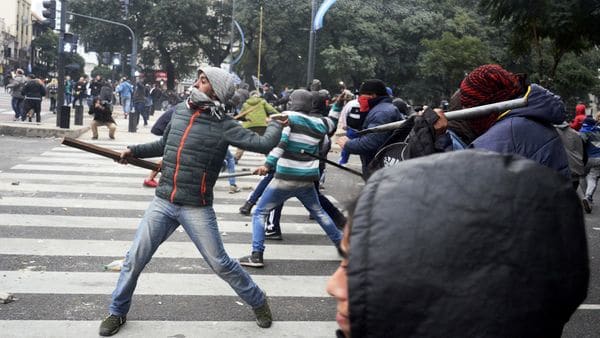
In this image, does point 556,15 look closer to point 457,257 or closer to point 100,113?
point 457,257

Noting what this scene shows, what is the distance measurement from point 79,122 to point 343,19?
22.3 metres

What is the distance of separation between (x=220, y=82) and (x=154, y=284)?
203 cm

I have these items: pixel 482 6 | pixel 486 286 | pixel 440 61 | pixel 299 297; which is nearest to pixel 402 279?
pixel 486 286

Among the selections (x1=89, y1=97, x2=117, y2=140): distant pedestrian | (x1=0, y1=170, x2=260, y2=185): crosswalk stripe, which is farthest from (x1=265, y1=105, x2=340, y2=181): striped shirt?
(x1=89, y1=97, x2=117, y2=140): distant pedestrian

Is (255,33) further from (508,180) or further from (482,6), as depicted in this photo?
(508,180)

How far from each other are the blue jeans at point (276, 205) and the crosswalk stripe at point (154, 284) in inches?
15.7

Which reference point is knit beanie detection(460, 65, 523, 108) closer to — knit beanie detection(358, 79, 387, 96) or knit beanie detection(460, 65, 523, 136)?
knit beanie detection(460, 65, 523, 136)

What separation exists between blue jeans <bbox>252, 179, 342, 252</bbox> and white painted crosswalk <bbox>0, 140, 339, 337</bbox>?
311mm

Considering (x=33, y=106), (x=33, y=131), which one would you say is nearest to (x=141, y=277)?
(x=33, y=131)

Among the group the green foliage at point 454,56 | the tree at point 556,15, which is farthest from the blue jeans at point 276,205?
the green foliage at point 454,56

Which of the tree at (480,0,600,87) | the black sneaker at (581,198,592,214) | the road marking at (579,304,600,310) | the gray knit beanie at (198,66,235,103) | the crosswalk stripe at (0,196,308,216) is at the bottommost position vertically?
the crosswalk stripe at (0,196,308,216)

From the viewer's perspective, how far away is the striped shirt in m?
6.45

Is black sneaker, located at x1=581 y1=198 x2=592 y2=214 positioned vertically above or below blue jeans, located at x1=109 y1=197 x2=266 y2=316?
below

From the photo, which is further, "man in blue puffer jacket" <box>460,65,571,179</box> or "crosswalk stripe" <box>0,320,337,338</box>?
"crosswalk stripe" <box>0,320,337,338</box>
